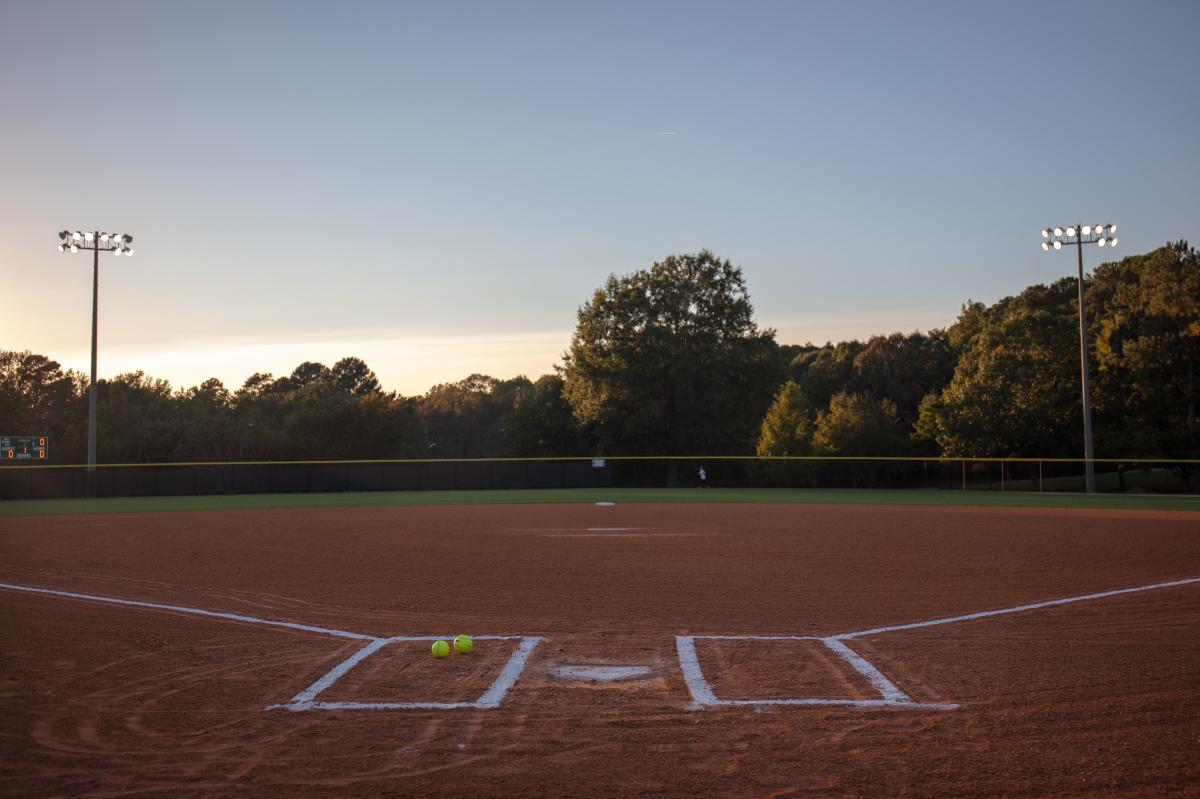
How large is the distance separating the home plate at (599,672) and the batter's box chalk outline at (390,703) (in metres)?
0.33

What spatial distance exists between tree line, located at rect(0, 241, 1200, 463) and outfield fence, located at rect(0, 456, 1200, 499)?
7.79ft

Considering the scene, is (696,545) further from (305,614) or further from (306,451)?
(306,451)

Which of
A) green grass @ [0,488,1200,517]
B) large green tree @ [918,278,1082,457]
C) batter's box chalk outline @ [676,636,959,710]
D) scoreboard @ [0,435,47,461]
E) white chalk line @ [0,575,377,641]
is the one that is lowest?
green grass @ [0,488,1200,517]

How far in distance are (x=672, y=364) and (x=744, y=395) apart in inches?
218

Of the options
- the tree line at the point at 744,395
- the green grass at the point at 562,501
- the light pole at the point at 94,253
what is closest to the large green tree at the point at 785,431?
the tree line at the point at 744,395

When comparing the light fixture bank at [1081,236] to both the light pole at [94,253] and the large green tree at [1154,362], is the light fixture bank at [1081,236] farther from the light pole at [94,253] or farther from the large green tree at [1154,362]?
the light pole at [94,253]

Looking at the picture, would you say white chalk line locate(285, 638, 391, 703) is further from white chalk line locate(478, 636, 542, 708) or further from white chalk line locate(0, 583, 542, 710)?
white chalk line locate(478, 636, 542, 708)

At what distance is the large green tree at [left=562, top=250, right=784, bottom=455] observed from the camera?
192ft

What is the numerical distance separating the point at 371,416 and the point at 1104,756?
69.0m

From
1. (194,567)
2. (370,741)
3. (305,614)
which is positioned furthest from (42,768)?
(194,567)

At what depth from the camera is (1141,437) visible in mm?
47594

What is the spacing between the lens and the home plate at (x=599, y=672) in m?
6.71

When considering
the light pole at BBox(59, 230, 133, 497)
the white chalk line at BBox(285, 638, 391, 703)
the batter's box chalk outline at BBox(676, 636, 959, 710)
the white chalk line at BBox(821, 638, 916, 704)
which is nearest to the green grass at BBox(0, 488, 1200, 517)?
the light pole at BBox(59, 230, 133, 497)

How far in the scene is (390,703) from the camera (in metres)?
5.97
